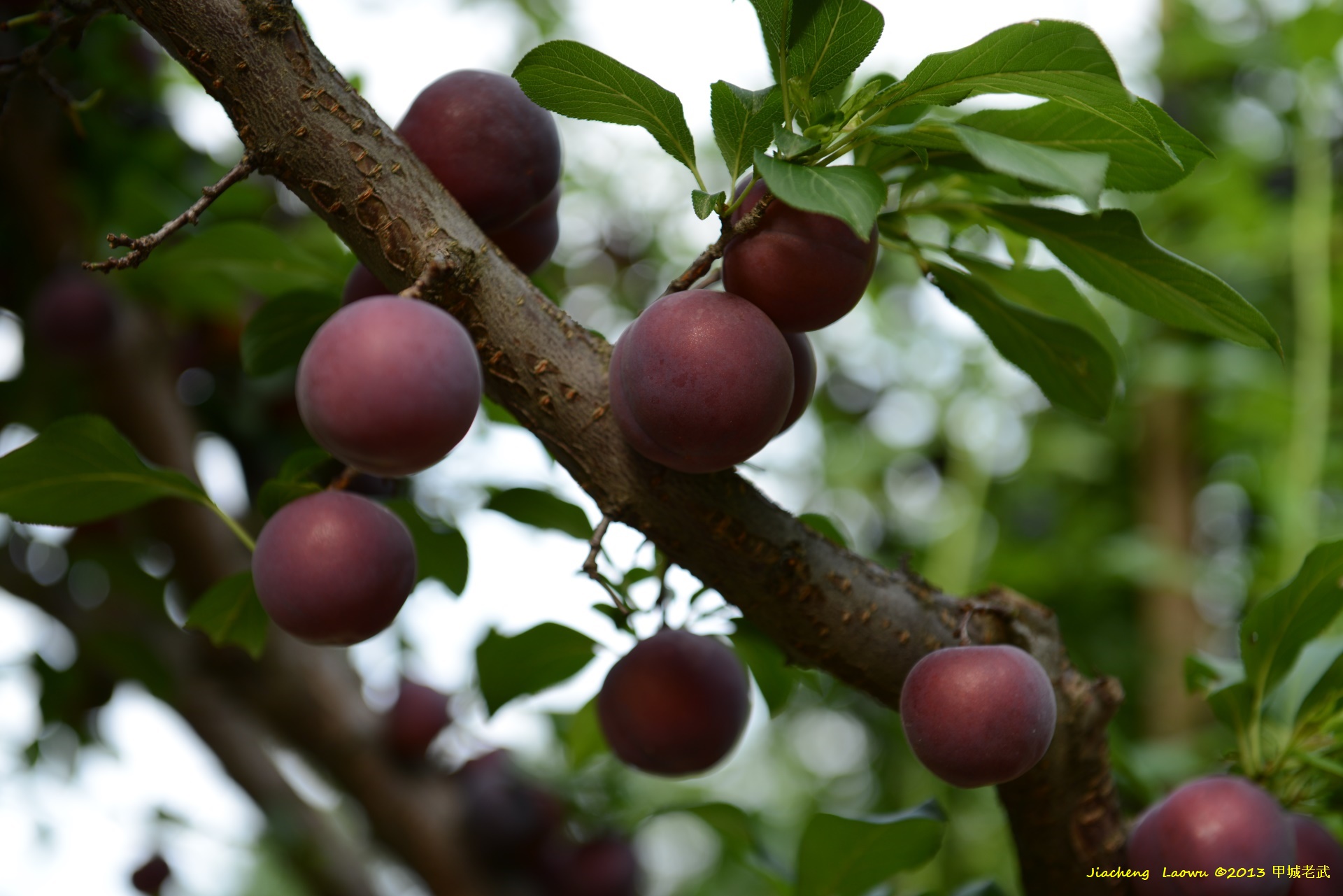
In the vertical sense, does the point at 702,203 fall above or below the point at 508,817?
above

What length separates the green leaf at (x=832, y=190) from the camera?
429mm

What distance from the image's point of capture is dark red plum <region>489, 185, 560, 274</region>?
→ 2.17 feet

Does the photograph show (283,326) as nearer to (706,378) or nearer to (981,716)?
(706,378)

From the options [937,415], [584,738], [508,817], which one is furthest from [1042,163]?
[937,415]

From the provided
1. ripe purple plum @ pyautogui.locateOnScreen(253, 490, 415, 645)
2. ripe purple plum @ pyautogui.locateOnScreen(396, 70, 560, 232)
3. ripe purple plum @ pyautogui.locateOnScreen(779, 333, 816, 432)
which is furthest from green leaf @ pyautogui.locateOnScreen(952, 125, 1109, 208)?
ripe purple plum @ pyautogui.locateOnScreen(253, 490, 415, 645)

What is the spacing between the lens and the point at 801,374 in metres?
0.59

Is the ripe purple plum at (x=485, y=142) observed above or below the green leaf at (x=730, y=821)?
above

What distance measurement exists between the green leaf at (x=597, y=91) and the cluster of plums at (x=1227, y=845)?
527mm

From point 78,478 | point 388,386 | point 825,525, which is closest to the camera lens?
point 388,386

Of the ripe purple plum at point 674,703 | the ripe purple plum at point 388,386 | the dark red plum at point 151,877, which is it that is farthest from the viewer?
the dark red plum at point 151,877

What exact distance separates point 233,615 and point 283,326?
0.21 metres

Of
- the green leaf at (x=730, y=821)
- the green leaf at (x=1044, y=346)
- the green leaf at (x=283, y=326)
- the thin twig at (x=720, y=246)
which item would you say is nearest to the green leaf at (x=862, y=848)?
the green leaf at (x=730, y=821)

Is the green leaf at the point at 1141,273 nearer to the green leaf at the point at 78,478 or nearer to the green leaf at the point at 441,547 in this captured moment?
the green leaf at the point at 441,547

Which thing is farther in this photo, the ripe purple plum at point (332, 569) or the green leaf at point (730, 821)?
the green leaf at point (730, 821)
